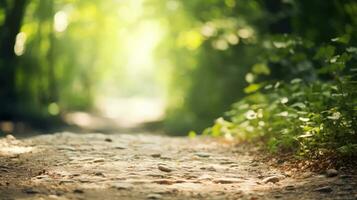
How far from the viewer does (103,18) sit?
101 feet

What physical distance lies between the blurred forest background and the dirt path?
0.72m

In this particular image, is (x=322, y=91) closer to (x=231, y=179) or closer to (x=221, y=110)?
(x=231, y=179)

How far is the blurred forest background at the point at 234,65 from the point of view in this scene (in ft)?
21.2

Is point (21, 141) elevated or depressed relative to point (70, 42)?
depressed

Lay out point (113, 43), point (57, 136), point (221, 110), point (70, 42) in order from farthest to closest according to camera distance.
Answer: point (113, 43)
point (70, 42)
point (221, 110)
point (57, 136)

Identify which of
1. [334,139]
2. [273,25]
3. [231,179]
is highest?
[273,25]

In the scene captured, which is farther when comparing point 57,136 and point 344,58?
point 57,136

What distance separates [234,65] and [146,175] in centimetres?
1053

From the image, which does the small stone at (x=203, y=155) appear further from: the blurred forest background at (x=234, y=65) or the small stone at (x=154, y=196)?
the small stone at (x=154, y=196)

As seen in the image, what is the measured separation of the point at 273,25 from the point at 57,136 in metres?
7.33

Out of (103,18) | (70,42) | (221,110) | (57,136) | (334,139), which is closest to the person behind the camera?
(334,139)

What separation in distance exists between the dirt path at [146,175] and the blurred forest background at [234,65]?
724 millimetres

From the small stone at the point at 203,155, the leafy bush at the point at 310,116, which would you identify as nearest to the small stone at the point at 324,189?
the leafy bush at the point at 310,116

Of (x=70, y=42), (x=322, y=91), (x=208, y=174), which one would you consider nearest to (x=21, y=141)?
(x=208, y=174)
